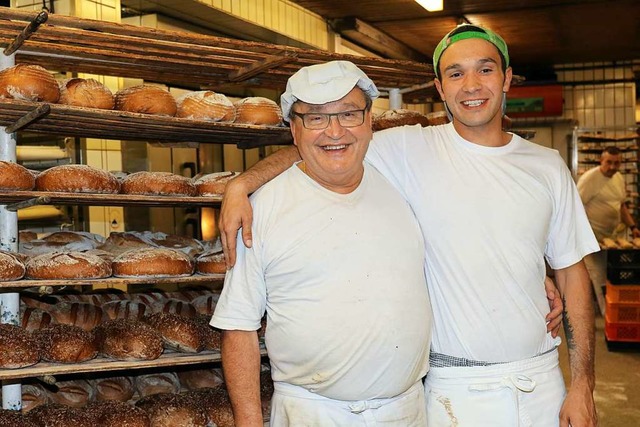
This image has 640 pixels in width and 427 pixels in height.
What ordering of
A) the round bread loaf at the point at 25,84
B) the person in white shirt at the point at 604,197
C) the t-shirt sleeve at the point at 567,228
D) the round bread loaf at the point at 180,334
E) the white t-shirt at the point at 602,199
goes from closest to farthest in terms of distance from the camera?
the t-shirt sleeve at the point at 567,228 → the round bread loaf at the point at 25,84 → the round bread loaf at the point at 180,334 → the person in white shirt at the point at 604,197 → the white t-shirt at the point at 602,199

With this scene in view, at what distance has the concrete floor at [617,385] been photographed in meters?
4.28

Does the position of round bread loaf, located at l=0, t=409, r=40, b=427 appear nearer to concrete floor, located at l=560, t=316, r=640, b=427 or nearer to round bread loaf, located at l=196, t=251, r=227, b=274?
round bread loaf, located at l=196, t=251, r=227, b=274

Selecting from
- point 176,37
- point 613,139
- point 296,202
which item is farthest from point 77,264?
point 613,139

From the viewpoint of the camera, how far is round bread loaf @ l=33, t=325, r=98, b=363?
2447 millimetres

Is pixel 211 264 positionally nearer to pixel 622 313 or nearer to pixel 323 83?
pixel 323 83

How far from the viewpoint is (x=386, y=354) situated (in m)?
1.68

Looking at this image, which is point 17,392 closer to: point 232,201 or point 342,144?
point 232,201

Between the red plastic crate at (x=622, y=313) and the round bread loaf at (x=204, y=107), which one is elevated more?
A: the round bread loaf at (x=204, y=107)

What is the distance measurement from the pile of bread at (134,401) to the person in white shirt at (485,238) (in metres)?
1.09

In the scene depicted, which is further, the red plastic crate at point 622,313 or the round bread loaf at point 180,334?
the red plastic crate at point 622,313

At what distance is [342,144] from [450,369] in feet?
2.16

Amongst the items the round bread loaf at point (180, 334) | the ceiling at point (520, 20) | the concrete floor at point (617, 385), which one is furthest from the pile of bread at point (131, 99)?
the ceiling at point (520, 20)

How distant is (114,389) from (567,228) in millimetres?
1871

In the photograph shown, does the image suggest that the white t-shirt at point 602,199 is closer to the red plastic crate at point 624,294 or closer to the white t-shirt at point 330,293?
the red plastic crate at point 624,294
